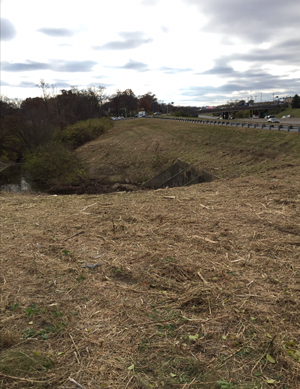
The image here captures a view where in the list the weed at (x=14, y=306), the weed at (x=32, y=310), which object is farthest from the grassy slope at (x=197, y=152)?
the weed at (x=14, y=306)

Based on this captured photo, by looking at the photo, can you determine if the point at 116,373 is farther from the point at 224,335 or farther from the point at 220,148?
the point at 220,148

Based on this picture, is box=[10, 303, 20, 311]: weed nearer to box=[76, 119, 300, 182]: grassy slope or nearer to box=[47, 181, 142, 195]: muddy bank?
box=[76, 119, 300, 182]: grassy slope

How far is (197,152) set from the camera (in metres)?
22.1

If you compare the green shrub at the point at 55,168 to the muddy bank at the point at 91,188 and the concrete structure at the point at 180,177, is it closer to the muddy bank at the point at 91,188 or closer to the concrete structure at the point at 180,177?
the muddy bank at the point at 91,188

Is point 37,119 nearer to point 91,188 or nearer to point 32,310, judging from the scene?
point 91,188

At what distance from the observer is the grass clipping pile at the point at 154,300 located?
9.15ft

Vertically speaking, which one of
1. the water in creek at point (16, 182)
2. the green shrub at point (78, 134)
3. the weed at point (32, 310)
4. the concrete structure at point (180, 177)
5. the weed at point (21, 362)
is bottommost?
the water in creek at point (16, 182)

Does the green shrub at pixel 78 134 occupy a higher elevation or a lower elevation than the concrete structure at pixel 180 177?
higher

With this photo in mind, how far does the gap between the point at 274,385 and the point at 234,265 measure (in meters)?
2.04

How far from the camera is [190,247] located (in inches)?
204

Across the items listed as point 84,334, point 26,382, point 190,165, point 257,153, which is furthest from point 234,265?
point 190,165

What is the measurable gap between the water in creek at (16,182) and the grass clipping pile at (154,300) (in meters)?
18.2

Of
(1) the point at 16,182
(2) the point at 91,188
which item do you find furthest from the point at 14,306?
(1) the point at 16,182

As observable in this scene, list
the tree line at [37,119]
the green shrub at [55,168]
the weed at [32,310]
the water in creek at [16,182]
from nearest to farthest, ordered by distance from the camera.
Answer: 1. the weed at [32,310]
2. the water in creek at [16,182]
3. the green shrub at [55,168]
4. the tree line at [37,119]
